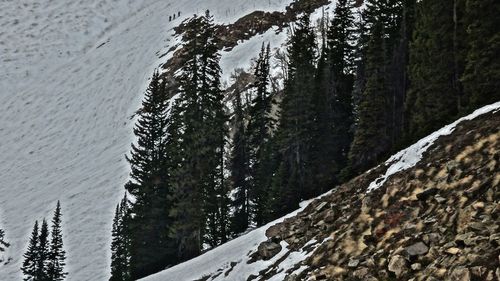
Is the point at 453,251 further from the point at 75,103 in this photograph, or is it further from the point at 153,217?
the point at 75,103

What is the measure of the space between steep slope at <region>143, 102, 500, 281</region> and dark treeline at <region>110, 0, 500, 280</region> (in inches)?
190

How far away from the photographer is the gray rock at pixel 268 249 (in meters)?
18.7

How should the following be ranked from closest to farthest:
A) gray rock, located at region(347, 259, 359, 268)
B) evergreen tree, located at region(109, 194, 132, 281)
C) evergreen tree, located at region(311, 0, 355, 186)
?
1. gray rock, located at region(347, 259, 359, 268)
2. evergreen tree, located at region(311, 0, 355, 186)
3. evergreen tree, located at region(109, 194, 132, 281)

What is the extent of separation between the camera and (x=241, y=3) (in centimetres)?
10994

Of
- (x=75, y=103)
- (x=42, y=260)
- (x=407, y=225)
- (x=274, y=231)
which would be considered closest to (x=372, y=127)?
(x=274, y=231)

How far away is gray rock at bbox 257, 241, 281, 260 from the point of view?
18.7 meters

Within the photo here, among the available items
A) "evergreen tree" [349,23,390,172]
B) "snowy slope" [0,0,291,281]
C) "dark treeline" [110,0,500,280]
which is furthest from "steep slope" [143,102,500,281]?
"snowy slope" [0,0,291,281]

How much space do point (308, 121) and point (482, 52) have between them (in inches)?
Result: 712

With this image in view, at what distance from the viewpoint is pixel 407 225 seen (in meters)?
13.9

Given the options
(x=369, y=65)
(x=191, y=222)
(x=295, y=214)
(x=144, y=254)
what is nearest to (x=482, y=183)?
(x=295, y=214)

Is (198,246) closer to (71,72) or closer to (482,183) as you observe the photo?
(482,183)

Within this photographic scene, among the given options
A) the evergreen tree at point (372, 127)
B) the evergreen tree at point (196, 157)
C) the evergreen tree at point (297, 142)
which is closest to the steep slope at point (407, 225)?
the evergreen tree at point (196, 157)

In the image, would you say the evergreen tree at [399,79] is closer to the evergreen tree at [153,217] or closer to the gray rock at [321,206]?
the gray rock at [321,206]

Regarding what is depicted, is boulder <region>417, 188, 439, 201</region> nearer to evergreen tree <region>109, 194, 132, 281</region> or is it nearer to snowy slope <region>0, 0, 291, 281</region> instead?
evergreen tree <region>109, 194, 132, 281</region>
